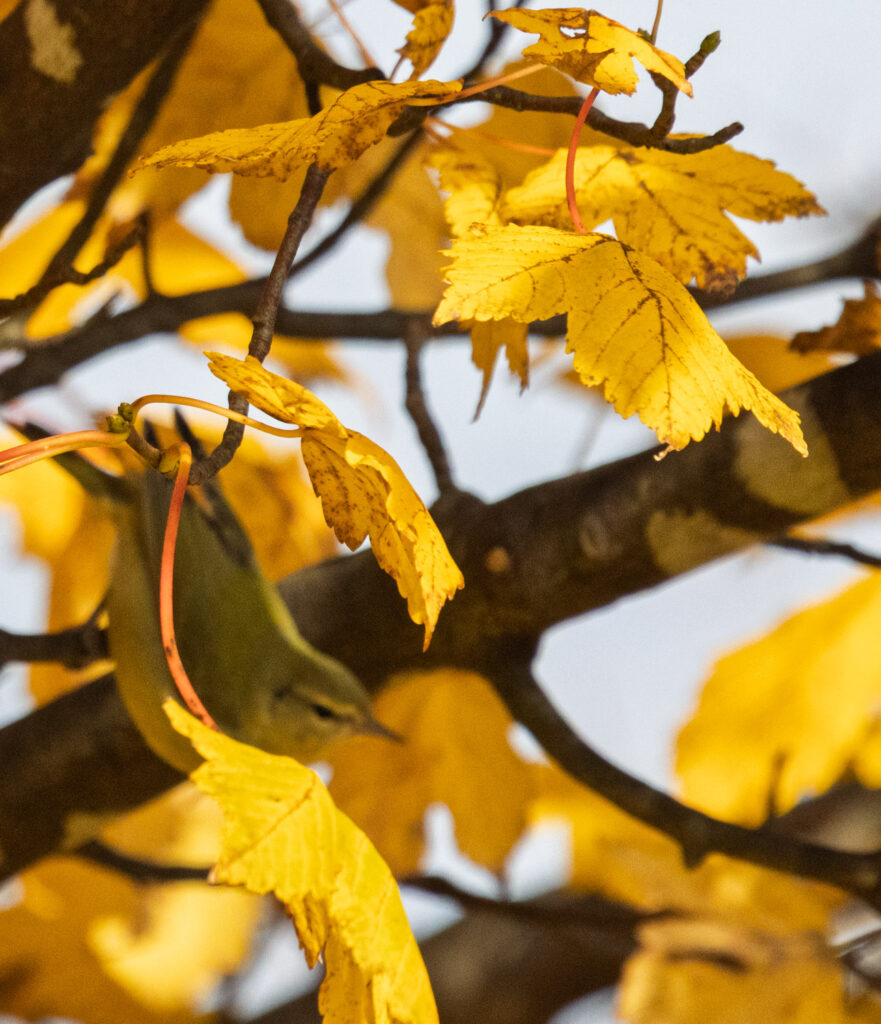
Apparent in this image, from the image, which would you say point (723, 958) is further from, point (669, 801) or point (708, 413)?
point (708, 413)

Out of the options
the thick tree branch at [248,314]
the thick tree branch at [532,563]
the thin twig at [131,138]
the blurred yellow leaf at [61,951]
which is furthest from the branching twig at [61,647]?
the blurred yellow leaf at [61,951]

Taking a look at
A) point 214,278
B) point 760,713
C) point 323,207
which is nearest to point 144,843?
point 214,278

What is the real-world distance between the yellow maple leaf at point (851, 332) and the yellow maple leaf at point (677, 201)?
15 cm

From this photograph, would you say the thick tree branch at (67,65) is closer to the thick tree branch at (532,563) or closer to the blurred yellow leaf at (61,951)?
the thick tree branch at (532,563)

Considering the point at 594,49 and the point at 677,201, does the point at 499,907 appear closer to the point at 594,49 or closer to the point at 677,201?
the point at 677,201

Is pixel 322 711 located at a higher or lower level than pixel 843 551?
lower

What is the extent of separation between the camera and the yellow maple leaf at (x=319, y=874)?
0.36m

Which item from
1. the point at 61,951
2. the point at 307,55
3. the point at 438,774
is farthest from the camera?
the point at 61,951

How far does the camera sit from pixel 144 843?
175 cm

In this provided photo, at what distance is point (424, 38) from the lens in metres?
0.53

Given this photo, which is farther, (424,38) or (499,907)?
(499,907)

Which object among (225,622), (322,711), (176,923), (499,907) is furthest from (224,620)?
(176,923)

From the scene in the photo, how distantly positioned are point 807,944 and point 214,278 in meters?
1.11

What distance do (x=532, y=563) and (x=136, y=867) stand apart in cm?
52
